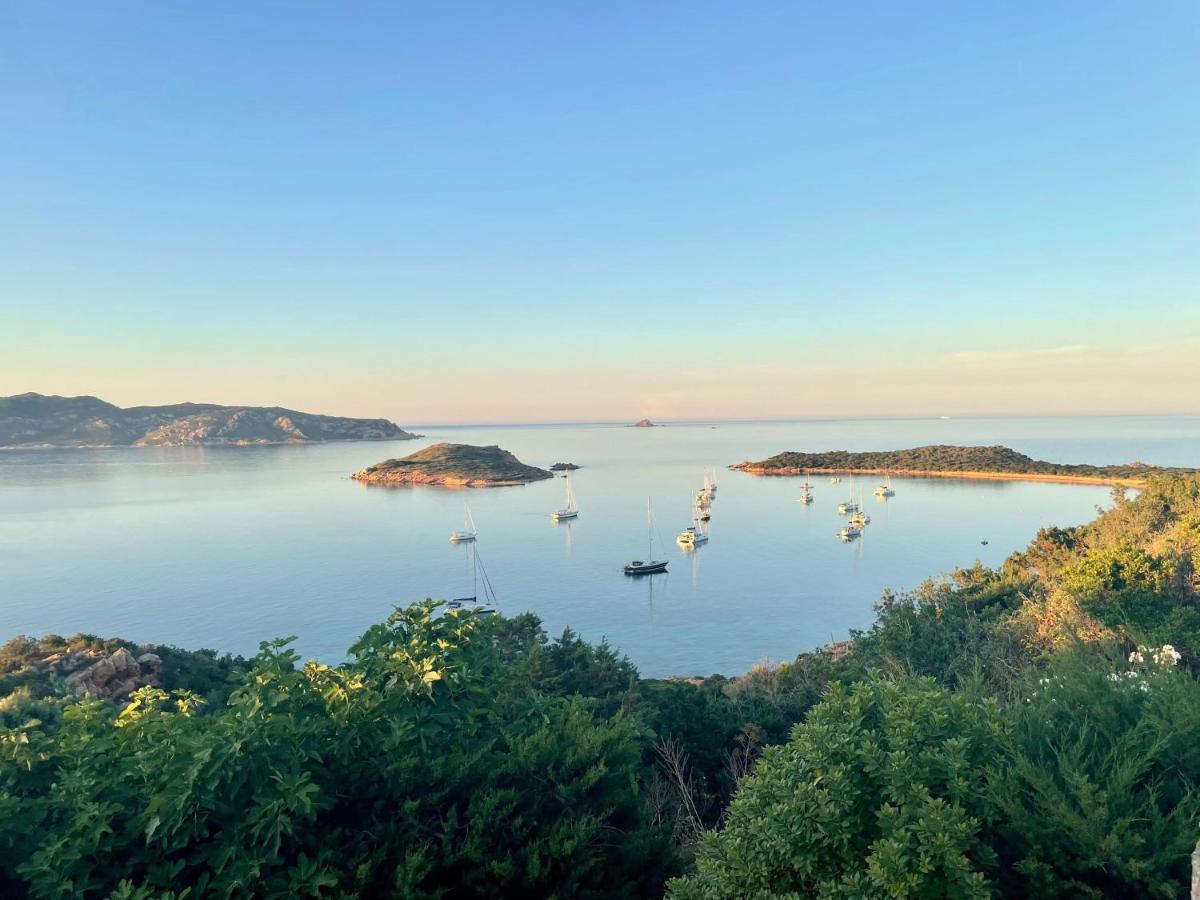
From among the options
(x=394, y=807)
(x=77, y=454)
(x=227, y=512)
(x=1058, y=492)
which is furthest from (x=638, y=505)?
(x=77, y=454)

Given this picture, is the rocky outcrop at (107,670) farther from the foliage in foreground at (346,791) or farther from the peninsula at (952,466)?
the peninsula at (952,466)

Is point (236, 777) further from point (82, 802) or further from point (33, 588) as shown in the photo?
point (33, 588)

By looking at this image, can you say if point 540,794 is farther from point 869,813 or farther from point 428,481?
point 428,481

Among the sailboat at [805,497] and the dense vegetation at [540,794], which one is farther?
the sailboat at [805,497]

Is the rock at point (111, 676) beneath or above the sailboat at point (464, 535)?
above

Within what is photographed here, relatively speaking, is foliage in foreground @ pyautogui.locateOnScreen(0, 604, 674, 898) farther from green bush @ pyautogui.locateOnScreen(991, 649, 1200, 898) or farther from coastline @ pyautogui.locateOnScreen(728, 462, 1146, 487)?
coastline @ pyautogui.locateOnScreen(728, 462, 1146, 487)

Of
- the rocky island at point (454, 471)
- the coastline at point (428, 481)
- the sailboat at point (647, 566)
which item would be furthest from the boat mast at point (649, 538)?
the rocky island at point (454, 471)

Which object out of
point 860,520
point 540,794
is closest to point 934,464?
point 860,520

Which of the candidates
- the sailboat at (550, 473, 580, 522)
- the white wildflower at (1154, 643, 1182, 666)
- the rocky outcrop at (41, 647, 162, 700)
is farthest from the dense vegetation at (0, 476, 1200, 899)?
the sailboat at (550, 473, 580, 522)
